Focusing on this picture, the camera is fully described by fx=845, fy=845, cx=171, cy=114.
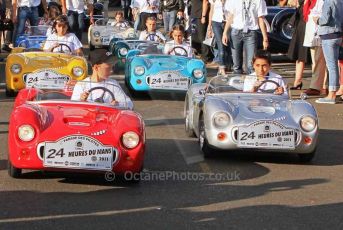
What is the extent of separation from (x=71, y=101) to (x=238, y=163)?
70.5 inches

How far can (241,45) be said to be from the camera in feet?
44.4

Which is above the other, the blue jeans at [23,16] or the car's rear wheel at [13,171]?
the blue jeans at [23,16]

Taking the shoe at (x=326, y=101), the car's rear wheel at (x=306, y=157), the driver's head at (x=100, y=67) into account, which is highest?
the driver's head at (x=100, y=67)

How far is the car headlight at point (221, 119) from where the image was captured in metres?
8.40

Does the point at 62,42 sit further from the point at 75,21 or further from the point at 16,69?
the point at 75,21

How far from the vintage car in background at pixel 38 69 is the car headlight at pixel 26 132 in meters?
5.20

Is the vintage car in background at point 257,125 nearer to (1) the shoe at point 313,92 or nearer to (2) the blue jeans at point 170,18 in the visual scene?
(1) the shoe at point 313,92

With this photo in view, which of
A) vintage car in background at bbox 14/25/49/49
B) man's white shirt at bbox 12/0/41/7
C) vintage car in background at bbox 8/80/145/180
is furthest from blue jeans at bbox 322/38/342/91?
man's white shirt at bbox 12/0/41/7

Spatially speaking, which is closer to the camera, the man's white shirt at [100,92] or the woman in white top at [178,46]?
the man's white shirt at [100,92]

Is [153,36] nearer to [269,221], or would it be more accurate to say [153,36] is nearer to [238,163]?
[238,163]

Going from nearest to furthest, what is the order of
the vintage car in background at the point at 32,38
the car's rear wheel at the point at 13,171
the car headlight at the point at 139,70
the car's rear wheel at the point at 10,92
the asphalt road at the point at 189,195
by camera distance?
the asphalt road at the point at 189,195 → the car's rear wheel at the point at 13,171 → the car's rear wheel at the point at 10,92 → the car headlight at the point at 139,70 → the vintage car in background at the point at 32,38

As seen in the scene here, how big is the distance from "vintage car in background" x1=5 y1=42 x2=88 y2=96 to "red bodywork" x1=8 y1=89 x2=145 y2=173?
4683mm

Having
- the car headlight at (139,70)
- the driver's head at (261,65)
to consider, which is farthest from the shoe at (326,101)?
the driver's head at (261,65)

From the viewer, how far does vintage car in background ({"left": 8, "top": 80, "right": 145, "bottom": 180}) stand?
7070mm
